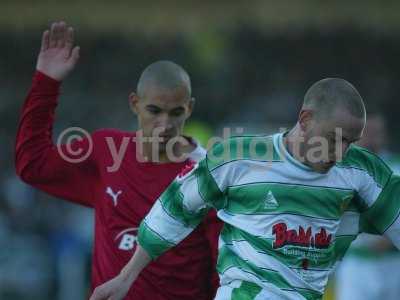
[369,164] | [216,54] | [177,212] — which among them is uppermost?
[369,164]

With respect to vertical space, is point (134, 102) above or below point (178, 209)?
above

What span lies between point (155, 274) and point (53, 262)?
713 cm

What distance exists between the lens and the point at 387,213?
16.4ft

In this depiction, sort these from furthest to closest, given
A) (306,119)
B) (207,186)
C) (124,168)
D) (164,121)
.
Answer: (124,168) < (164,121) < (207,186) < (306,119)

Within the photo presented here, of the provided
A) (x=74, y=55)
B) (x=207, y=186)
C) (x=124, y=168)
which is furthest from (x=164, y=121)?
(x=207, y=186)

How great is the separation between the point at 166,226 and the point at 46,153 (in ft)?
4.06

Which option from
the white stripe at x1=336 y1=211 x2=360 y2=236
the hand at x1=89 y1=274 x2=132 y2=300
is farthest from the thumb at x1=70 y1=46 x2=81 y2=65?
the white stripe at x1=336 y1=211 x2=360 y2=236

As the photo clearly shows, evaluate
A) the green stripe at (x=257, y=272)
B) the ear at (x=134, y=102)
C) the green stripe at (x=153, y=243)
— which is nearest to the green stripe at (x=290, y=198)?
the green stripe at (x=257, y=272)

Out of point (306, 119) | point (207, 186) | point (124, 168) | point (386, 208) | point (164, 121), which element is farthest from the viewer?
point (124, 168)

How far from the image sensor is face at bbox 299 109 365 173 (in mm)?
4617

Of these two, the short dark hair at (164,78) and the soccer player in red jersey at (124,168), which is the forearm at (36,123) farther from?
the short dark hair at (164,78)

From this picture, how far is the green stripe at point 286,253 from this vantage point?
4746 mm

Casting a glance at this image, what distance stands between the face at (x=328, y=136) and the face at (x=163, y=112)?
111 centimetres

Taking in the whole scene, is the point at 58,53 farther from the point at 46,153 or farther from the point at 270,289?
the point at 270,289
